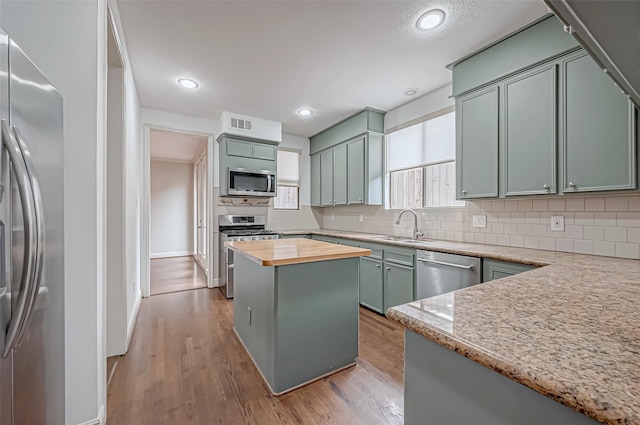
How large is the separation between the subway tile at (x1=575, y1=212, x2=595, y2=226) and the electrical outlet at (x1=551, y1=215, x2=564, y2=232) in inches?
3.7

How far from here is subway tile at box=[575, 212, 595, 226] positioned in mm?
2051

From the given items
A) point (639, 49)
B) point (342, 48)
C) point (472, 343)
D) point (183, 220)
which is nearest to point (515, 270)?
point (639, 49)

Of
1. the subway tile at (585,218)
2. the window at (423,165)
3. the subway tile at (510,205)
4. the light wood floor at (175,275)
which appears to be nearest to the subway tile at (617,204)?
the subway tile at (585,218)

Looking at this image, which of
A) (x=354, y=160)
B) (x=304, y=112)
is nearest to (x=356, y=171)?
(x=354, y=160)

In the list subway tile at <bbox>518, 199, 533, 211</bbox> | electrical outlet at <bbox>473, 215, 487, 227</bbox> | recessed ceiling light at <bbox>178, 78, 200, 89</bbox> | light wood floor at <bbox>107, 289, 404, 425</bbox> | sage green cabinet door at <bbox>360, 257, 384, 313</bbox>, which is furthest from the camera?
sage green cabinet door at <bbox>360, 257, 384, 313</bbox>

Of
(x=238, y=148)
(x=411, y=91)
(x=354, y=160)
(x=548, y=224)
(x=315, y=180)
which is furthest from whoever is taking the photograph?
(x=315, y=180)

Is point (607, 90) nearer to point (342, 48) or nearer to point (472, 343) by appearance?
point (342, 48)

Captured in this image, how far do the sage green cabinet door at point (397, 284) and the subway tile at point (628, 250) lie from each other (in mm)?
1473

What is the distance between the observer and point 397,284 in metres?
2.95

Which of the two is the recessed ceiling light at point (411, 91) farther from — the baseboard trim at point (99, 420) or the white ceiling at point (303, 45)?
the baseboard trim at point (99, 420)

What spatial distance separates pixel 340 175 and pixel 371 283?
6.02 feet

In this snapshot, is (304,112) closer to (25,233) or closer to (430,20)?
(430,20)

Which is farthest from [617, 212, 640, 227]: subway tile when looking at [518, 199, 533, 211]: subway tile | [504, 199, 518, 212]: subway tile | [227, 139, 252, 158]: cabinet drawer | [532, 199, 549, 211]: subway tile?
[227, 139, 252, 158]: cabinet drawer

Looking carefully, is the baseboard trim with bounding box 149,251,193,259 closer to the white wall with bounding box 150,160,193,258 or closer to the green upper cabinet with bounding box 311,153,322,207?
the white wall with bounding box 150,160,193,258
